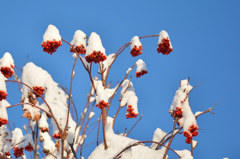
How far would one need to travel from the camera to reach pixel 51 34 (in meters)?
A: 2.62

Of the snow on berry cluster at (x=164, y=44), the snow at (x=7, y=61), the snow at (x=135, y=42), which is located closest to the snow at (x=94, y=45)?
the snow at (x=135, y=42)

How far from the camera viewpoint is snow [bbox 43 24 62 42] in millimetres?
2601

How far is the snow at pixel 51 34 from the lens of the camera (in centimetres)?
260

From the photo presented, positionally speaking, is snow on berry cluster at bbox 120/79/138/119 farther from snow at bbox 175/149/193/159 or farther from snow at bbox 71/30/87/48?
snow at bbox 175/149/193/159

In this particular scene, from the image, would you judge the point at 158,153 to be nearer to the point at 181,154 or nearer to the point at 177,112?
the point at 181,154

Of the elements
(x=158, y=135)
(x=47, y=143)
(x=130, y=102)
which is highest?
(x=130, y=102)

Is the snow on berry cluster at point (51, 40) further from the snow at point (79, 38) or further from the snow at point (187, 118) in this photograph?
the snow at point (187, 118)

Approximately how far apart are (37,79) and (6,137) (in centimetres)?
167

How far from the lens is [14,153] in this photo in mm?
3762

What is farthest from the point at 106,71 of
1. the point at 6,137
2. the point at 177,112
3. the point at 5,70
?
the point at 6,137

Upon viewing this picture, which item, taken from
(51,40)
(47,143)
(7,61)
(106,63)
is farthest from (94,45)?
(47,143)

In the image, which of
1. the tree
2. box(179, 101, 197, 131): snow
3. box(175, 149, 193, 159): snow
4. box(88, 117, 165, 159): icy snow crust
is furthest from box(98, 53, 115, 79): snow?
box(175, 149, 193, 159): snow

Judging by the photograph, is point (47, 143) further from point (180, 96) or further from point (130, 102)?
point (180, 96)

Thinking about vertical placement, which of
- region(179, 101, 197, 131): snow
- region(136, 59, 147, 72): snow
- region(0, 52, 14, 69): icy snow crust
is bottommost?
Result: region(179, 101, 197, 131): snow
